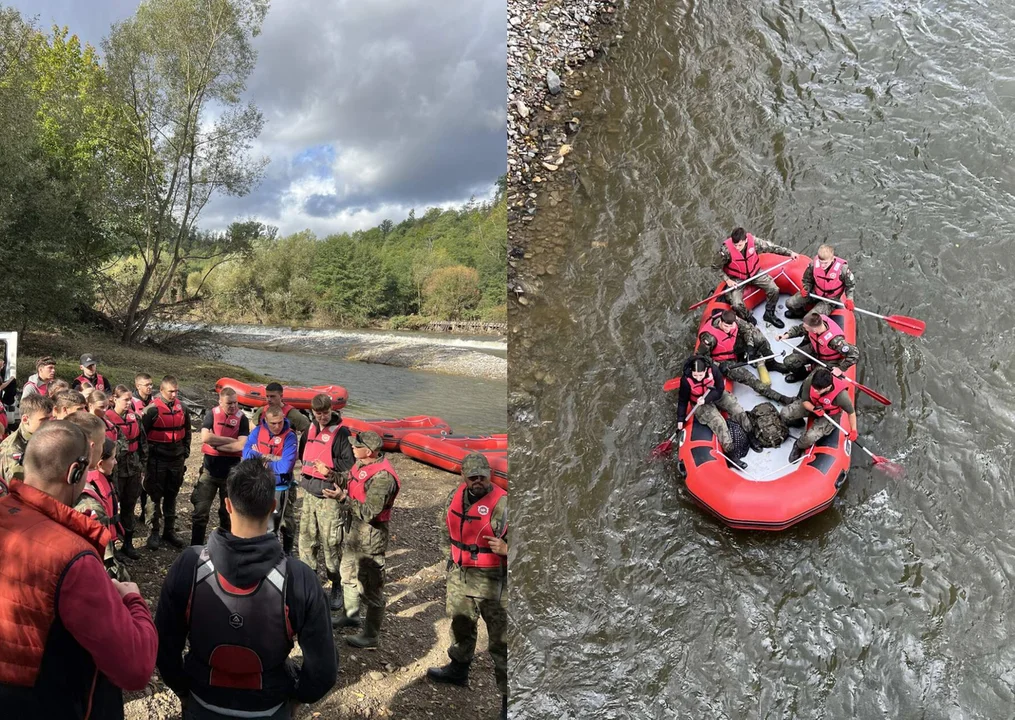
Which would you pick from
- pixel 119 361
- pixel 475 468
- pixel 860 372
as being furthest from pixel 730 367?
pixel 119 361

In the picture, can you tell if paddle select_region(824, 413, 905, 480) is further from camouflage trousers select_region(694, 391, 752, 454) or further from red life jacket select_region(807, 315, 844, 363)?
camouflage trousers select_region(694, 391, 752, 454)

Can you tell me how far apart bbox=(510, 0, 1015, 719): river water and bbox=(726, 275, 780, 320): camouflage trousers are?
62cm

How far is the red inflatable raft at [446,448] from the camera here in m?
7.60

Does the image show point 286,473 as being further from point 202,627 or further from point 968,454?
point 968,454

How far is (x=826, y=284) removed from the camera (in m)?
5.70

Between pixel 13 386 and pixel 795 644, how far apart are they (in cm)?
756

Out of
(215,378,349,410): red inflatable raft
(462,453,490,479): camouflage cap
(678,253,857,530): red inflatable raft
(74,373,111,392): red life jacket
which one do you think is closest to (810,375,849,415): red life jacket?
(678,253,857,530): red inflatable raft

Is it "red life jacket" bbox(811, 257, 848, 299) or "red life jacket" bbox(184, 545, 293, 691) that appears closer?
"red life jacket" bbox(184, 545, 293, 691)

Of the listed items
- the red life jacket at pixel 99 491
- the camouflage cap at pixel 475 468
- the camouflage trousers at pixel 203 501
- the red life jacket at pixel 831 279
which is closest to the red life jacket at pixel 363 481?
the camouflage cap at pixel 475 468

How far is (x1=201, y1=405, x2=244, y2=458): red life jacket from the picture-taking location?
177 inches

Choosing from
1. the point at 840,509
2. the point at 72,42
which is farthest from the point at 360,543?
the point at 72,42

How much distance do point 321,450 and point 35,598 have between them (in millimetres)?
2379

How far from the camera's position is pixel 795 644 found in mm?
4273

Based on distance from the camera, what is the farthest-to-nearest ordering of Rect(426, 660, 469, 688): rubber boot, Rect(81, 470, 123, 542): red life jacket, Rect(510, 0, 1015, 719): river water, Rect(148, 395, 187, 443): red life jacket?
1. Rect(148, 395, 187, 443): red life jacket
2. Rect(510, 0, 1015, 719): river water
3. Rect(426, 660, 469, 688): rubber boot
4. Rect(81, 470, 123, 542): red life jacket
